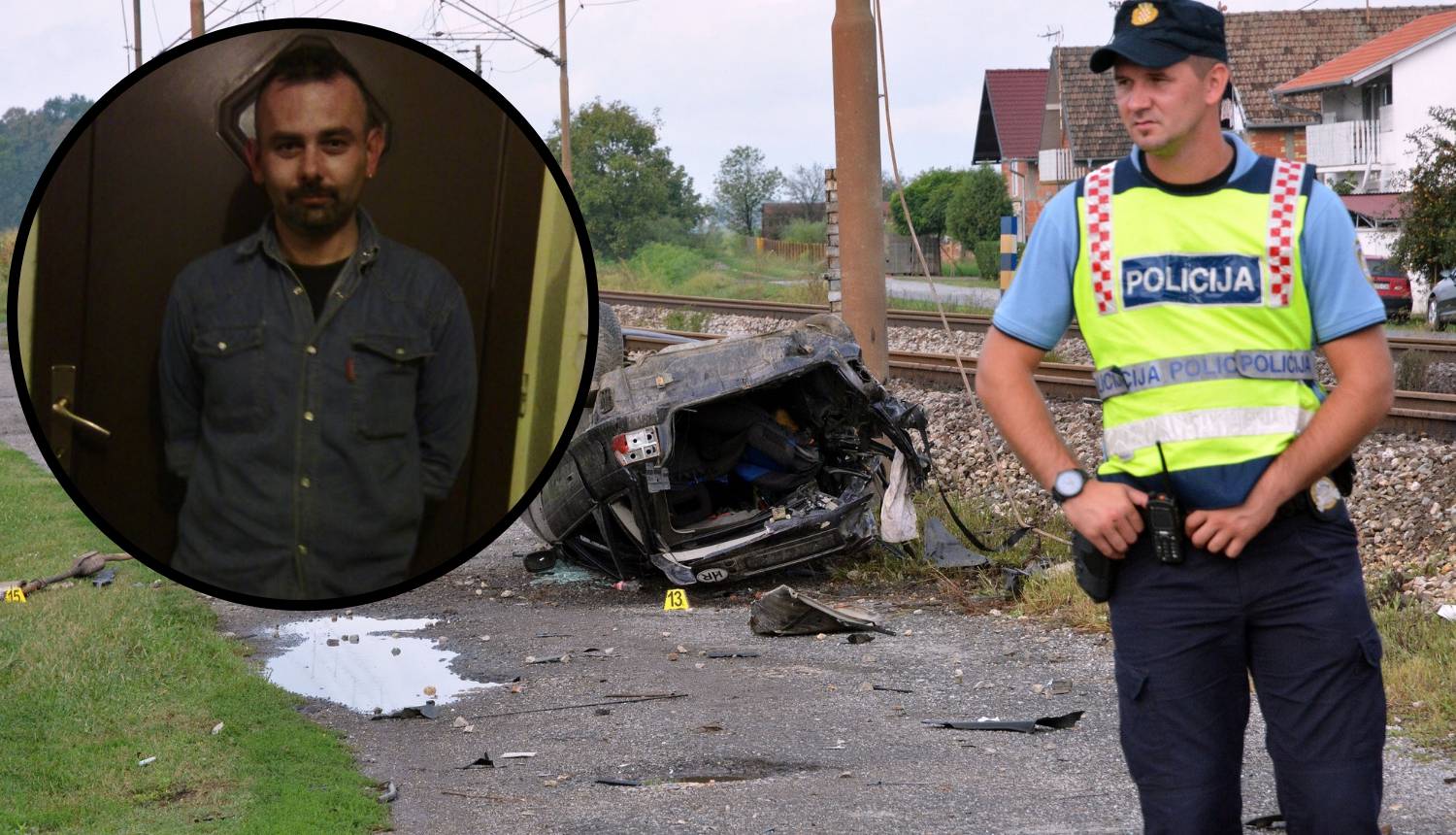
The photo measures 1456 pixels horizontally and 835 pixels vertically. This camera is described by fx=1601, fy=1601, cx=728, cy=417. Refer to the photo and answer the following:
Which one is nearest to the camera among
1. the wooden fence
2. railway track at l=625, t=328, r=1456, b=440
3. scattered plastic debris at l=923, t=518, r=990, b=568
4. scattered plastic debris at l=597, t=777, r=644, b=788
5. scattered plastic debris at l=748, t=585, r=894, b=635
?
scattered plastic debris at l=597, t=777, r=644, b=788

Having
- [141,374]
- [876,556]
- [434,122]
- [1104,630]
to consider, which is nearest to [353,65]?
[434,122]

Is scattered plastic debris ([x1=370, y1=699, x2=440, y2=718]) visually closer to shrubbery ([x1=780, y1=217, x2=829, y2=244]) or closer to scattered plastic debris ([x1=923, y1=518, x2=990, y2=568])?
scattered plastic debris ([x1=923, y1=518, x2=990, y2=568])

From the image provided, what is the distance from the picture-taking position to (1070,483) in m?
3.41

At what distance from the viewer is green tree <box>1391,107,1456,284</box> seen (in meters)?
30.7

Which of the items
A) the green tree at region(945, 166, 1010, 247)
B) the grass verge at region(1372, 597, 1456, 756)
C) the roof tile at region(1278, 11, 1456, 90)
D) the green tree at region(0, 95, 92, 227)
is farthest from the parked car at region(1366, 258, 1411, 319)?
the green tree at region(0, 95, 92, 227)

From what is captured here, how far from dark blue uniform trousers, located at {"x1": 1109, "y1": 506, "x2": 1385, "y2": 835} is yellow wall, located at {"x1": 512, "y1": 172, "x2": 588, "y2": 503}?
2.12 m

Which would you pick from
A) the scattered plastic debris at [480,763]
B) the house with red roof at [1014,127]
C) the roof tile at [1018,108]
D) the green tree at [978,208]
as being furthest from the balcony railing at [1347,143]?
the scattered plastic debris at [480,763]

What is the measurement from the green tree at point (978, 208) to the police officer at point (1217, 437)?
6284 centimetres

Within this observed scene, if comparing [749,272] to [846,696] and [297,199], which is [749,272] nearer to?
[846,696]

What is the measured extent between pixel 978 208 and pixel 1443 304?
37476 millimetres

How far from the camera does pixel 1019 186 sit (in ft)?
250

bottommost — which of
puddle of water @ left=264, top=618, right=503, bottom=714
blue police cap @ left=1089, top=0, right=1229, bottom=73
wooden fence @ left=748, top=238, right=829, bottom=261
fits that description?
puddle of water @ left=264, top=618, right=503, bottom=714

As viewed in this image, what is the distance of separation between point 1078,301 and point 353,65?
237 cm

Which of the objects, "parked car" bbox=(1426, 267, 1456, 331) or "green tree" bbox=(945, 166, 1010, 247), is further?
"green tree" bbox=(945, 166, 1010, 247)
